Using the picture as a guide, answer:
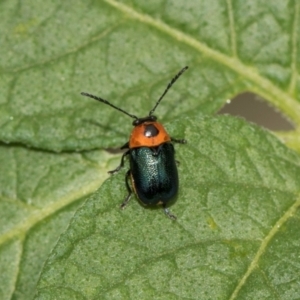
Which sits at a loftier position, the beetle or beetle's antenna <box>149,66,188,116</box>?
beetle's antenna <box>149,66,188,116</box>

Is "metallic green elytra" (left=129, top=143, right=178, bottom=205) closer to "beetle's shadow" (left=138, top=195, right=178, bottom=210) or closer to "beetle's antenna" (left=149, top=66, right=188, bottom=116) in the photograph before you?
"beetle's shadow" (left=138, top=195, right=178, bottom=210)

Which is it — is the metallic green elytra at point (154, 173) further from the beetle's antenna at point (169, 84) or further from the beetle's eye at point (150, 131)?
the beetle's antenna at point (169, 84)

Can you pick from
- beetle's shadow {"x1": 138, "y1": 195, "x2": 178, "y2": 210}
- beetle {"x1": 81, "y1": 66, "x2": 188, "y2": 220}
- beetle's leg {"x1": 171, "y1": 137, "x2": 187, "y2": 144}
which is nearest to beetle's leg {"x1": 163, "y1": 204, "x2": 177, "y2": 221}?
beetle's shadow {"x1": 138, "y1": 195, "x2": 178, "y2": 210}

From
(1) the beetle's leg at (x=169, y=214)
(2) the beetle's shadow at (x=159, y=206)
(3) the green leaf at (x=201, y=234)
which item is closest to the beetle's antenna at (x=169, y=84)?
(3) the green leaf at (x=201, y=234)

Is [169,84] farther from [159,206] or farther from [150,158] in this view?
[159,206]

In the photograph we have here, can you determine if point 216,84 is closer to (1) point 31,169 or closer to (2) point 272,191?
(2) point 272,191
